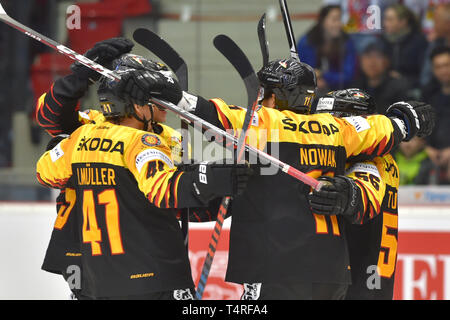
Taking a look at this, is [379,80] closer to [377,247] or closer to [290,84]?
[377,247]

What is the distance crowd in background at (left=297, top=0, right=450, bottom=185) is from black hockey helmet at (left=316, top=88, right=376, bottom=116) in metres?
2.17

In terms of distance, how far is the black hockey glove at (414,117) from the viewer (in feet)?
9.52

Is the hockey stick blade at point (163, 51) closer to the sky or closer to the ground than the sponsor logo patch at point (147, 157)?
closer to the sky

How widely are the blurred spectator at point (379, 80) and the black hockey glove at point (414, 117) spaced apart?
2265 millimetres

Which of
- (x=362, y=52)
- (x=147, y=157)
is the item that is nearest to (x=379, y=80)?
(x=362, y=52)

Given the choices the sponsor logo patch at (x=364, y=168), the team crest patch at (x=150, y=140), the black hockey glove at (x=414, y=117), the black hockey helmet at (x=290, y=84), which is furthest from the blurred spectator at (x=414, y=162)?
the team crest patch at (x=150, y=140)

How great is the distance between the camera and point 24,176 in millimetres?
5137

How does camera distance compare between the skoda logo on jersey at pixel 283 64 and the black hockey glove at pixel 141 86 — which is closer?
the black hockey glove at pixel 141 86

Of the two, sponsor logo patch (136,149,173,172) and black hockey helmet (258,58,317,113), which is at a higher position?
black hockey helmet (258,58,317,113)

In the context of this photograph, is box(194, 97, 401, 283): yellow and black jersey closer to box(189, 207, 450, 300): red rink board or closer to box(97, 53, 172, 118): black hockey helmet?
box(97, 53, 172, 118): black hockey helmet

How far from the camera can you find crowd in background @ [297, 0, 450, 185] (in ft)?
17.5

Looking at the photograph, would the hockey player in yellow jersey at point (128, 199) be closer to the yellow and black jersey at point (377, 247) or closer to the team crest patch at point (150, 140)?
the team crest patch at point (150, 140)

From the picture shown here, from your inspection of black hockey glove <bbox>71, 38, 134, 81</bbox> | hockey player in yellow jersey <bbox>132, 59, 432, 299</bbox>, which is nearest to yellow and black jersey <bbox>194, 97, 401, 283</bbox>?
hockey player in yellow jersey <bbox>132, 59, 432, 299</bbox>
